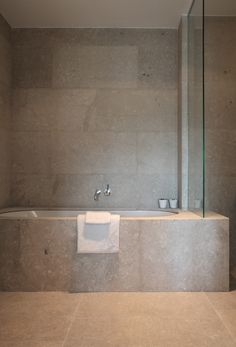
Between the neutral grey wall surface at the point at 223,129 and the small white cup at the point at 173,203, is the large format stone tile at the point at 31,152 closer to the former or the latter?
the small white cup at the point at 173,203

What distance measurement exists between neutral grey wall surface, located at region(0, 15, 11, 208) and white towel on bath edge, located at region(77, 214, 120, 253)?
1173 millimetres

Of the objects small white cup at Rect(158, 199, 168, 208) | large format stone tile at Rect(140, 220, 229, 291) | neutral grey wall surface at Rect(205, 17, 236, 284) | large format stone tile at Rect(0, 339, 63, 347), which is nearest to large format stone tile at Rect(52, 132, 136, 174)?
small white cup at Rect(158, 199, 168, 208)

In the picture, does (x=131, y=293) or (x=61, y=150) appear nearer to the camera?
(x=131, y=293)

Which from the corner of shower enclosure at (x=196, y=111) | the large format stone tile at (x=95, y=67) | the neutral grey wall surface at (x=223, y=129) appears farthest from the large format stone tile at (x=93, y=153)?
the neutral grey wall surface at (x=223, y=129)

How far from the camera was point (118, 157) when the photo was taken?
3398mm

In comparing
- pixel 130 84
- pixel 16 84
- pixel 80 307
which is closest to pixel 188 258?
pixel 80 307

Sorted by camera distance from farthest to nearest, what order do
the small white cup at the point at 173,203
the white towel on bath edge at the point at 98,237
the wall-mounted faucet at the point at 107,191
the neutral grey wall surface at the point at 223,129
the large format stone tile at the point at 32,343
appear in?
the wall-mounted faucet at the point at 107,191
the small white cup at the point at 173,203
the neutral grey wall surface at the point at 223,129
the white towel on bath edge at the point at 98,237
the large format stone tile at the point at 32,343

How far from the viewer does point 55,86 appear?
3418 millimetres

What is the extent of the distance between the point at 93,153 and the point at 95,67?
0.95 meters

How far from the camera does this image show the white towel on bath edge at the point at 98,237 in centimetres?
240

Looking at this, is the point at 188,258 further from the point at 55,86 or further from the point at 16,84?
the point at 16,84

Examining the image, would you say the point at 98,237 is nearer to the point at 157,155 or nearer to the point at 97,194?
the point at 97,194

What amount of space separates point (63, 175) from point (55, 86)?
0.99m

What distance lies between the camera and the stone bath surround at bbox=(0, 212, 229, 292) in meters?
2.42
